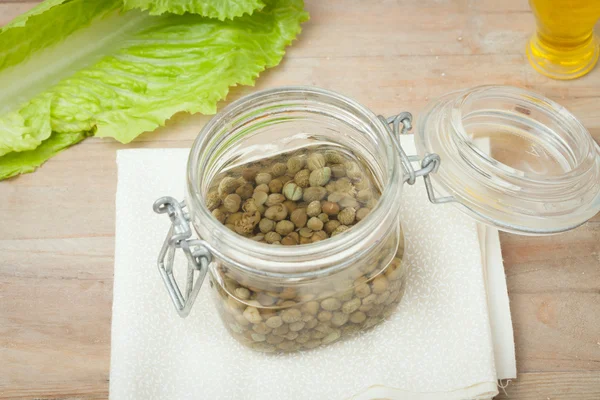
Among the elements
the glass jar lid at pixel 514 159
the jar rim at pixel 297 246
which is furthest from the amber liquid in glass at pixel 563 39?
the jar rim at pixel 297 246

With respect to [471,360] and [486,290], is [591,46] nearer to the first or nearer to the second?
[486,290]

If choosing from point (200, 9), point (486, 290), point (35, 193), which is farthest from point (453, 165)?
point (35, 193)

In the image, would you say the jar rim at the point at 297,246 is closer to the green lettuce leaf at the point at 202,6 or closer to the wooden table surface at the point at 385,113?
the wooden table surface at the point at 385,113

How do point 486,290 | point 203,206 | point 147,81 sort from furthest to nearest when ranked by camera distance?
point 147,81, point 486,290, point 203,206

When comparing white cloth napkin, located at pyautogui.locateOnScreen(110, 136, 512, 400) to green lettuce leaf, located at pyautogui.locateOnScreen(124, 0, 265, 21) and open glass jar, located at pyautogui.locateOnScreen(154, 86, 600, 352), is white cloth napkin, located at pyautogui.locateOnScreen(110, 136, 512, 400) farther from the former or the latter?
green lettuce leaf, located at pyautogui.locateOnScreen(124, 0, 265, 21)

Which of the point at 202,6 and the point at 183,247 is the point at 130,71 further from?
the point at 183,247

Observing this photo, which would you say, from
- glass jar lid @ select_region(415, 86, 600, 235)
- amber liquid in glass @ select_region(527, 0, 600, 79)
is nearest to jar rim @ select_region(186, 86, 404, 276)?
glass jar lid @ select_region(415, 86, 600, 235)
